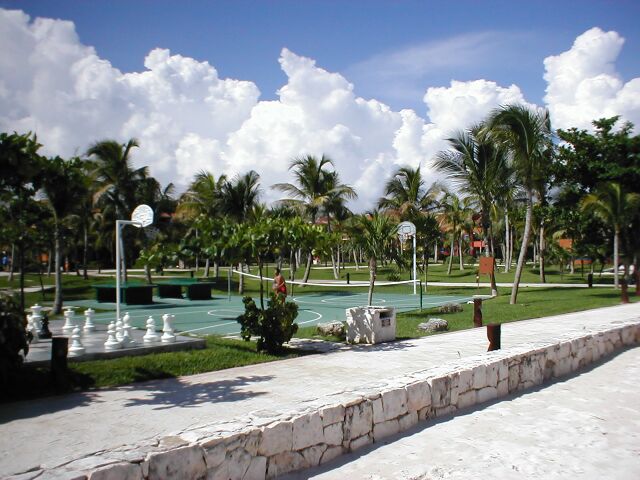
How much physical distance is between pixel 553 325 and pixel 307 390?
958 centimetres

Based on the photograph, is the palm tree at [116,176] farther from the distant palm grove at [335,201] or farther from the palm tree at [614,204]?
the palm tree at [614,204]

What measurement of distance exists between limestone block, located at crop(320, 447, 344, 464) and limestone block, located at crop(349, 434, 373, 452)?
0.15 metres

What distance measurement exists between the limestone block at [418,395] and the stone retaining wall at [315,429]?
12mm

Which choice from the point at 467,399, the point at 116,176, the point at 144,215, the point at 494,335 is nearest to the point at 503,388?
the point at 467,399

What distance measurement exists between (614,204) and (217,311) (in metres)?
19.6

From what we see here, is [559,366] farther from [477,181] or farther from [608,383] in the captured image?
[477,181]

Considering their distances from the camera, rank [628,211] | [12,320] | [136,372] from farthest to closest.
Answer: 1. [628,211]
2. [136,372]
3. [12,320]

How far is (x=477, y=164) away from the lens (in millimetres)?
25234

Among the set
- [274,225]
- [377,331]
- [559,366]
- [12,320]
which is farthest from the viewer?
[377,331]

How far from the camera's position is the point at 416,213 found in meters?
37.6

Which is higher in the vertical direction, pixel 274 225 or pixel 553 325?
pixel 274 225

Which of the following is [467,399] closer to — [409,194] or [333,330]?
[333,330]

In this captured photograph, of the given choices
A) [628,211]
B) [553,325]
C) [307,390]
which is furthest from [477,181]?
[307,390]

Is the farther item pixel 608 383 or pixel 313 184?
pixel 313 184
